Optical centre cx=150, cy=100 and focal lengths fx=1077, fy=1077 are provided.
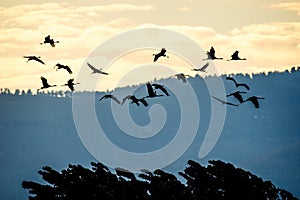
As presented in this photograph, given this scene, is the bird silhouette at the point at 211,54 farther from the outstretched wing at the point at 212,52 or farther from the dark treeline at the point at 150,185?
the dark treeline at the point at 150,185

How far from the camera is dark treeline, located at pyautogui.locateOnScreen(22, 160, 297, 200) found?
44.2 metres

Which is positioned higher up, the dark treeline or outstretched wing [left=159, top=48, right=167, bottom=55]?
outstretched wing [left=159, top=48, right=167, bottom=55]

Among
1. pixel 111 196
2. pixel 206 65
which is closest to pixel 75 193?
pixel 111 196

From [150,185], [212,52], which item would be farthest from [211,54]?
[150,185]

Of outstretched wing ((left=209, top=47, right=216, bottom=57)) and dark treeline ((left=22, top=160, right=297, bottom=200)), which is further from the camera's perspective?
outstretched wing ((left=209, top=47, right=216, bottom=57))

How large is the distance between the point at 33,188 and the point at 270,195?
463 inches

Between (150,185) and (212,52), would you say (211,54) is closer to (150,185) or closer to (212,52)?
(212,52)

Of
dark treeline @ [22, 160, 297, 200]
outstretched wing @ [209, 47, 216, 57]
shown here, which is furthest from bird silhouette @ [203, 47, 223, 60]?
dark treeline @ [22, 160, 297, 200]

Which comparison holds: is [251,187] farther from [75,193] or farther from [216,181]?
[75,193]

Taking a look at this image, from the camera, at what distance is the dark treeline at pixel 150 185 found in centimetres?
4419

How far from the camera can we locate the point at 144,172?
159 ft

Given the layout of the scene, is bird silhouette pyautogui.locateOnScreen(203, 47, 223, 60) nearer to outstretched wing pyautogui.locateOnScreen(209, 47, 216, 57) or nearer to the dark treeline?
outstretched wing pyautogui.locateOnScreen(209, 47, 216, 57)

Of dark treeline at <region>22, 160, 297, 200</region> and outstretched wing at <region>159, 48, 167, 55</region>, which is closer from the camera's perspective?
dark treeline at <region>22, 160, 297, 200</region>

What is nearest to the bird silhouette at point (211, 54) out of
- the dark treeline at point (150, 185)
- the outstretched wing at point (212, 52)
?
the outstretched wing at point (212, 52)
